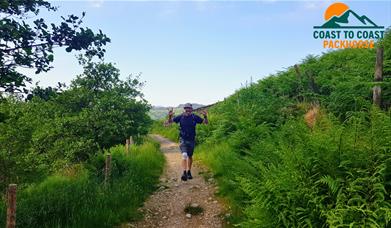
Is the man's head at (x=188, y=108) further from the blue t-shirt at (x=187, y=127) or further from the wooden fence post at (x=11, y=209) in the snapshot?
the wooden fence post at (x=11, y=209)

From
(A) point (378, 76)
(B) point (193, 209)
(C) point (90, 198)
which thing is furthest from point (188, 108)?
(A) point (378, 76)

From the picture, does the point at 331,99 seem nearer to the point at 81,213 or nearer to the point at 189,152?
the point at 189,152

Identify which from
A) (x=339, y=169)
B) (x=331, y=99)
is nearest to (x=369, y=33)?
(x=331, y=99)

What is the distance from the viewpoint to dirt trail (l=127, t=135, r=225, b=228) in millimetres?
7072

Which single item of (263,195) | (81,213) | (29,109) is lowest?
(81,213)

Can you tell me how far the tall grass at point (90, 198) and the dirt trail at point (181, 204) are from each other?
34 cm

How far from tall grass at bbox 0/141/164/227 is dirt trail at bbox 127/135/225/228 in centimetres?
34

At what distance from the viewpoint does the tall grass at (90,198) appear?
632 cm

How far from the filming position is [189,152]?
9.96 m

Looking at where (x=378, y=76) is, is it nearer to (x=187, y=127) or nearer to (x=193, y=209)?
(x=187, y=127)

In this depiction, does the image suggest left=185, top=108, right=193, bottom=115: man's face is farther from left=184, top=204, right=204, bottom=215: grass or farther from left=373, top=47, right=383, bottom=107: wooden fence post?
left=373, top=47, right=383, bottom=107: wooden fence post

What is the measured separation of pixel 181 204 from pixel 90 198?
2.40 m

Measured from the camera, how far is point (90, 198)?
738cm

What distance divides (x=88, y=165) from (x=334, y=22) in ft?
38.6
